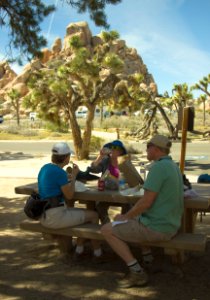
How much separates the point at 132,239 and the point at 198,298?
764mm

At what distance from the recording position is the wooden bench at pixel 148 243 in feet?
12.3

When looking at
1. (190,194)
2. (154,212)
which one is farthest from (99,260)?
(190,194)

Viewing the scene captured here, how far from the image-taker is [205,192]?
4.61 metres

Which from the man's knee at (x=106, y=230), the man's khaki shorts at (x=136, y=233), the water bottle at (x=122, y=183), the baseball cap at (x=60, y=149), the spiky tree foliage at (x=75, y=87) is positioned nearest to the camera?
Answer: the man's khaki shorts at (x=136, y=233)

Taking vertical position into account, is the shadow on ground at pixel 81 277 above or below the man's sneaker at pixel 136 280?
below

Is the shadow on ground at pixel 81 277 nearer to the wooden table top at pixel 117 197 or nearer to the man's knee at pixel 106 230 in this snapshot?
the man's knee at pixel 106 230

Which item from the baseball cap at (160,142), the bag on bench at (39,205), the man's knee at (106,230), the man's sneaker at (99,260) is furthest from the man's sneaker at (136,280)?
the baseball cap at (160,142)

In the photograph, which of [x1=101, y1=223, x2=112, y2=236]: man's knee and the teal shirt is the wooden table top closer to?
the teal shirt

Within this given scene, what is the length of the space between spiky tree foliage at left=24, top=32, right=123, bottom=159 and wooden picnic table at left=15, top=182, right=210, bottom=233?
1011 cm

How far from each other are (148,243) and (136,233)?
0.16 metres

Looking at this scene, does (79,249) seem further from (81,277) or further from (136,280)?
→ (136,280)

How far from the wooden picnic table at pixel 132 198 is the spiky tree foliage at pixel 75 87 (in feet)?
33.2

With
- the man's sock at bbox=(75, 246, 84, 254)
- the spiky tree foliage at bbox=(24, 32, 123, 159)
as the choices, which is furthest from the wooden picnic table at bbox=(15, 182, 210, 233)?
the spiky tree foliage at bbox=(24, 32, 123, 159)

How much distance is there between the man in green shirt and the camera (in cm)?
371
